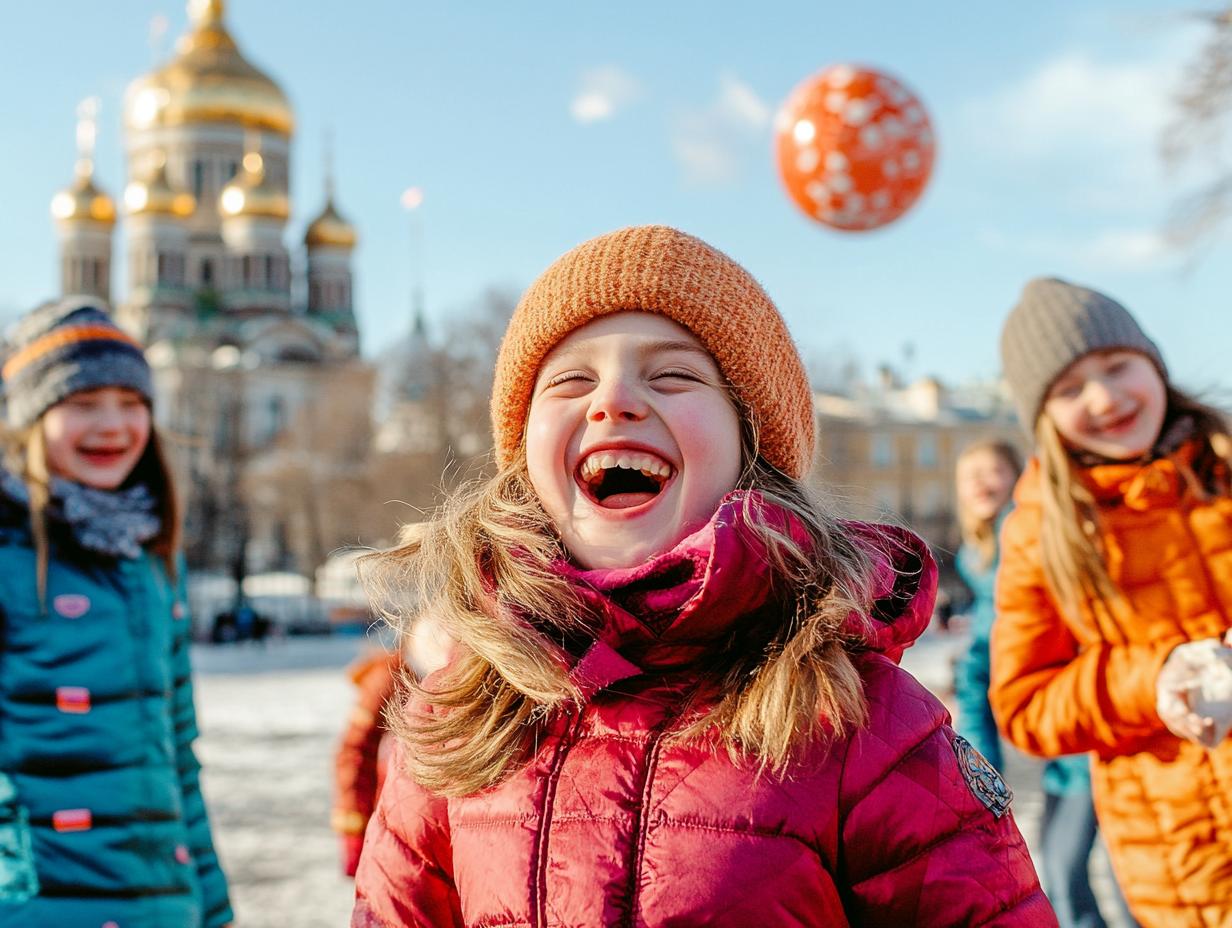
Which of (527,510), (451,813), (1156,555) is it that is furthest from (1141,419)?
(451,813)

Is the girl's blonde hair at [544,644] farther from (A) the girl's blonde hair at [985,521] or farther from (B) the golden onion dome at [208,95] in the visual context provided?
(B) the golden onion dome at [208,95]

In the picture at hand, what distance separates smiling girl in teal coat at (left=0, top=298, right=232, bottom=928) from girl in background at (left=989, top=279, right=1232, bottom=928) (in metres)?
1.83

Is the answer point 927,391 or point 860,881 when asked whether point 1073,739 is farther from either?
point 927,391

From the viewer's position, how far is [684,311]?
182 centimetres

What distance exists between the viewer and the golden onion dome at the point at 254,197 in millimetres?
59375

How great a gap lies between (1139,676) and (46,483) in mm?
2412

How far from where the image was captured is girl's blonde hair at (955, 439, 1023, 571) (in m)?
4.95

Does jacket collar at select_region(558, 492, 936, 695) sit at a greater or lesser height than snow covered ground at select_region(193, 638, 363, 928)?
greater

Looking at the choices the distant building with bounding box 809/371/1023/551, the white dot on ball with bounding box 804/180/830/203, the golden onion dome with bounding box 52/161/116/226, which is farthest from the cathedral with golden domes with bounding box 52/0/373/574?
the white dot on ball with bounding box 804/180/830/203

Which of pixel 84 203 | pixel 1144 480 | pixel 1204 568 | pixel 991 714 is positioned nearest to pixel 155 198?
pixel 84 203

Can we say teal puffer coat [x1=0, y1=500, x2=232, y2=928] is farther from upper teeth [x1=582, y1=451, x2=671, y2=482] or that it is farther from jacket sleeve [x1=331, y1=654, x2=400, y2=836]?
upper teeth [x1=582, y1=451, x2=671, y2=482]

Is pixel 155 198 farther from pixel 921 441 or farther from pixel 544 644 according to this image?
pixel 544 644

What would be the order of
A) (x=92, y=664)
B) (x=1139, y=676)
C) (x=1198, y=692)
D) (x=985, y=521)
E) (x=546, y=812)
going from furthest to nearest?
(x=985, y=521) → (x=92, y=664) → (x=1139, y=676) → (x=1198, y=692) → (x=546, y=812)

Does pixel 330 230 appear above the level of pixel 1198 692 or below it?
above
